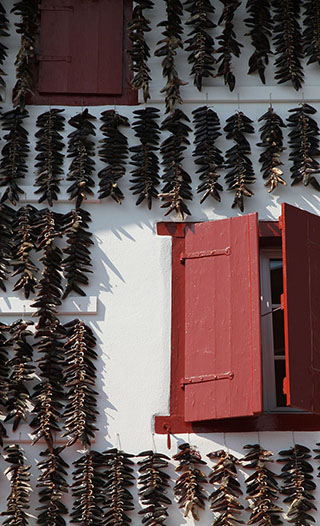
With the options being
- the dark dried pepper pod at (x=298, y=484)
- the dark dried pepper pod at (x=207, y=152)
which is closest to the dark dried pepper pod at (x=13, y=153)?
the dark dried pepper pod at (x=207, y=152)

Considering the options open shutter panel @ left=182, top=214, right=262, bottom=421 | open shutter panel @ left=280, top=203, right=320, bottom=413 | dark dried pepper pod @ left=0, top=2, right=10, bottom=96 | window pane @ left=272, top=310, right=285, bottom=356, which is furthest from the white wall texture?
window pane @ left=272, top=310, right=285, bottom=356

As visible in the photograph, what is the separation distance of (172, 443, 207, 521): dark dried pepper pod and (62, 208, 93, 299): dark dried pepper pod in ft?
3.76

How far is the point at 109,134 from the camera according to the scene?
724 cm

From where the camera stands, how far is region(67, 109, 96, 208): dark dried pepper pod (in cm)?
709

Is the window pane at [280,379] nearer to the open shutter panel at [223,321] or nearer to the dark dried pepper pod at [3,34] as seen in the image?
the open shutter panel at [223,321]

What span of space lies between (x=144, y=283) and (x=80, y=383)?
741 mm

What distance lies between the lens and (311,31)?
748 cm

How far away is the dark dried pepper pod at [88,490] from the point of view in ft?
20.6

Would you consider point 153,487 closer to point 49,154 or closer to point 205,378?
point 205,378

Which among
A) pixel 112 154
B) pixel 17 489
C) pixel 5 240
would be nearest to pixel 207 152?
pixel 112 154

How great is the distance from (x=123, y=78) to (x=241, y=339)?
6.60 feet

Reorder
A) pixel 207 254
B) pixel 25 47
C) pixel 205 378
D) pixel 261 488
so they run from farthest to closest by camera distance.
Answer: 1. pixel 25 47
2. pixel 207 254
3. pixel 205 378
4. pixel 261 488

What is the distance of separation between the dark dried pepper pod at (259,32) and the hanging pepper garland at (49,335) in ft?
5.30

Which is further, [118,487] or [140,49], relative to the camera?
[140,49]
